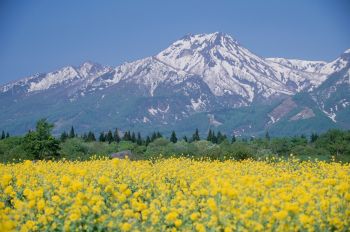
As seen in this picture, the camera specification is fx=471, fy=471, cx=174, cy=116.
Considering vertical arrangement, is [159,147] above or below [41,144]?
below

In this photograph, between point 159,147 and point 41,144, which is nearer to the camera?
point 41,144

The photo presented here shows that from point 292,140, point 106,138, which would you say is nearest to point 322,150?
point 292,140

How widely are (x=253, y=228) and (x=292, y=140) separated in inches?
4620

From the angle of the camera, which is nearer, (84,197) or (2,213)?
(2,213)

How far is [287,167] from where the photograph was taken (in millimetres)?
18906

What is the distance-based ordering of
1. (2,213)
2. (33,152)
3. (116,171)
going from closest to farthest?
(2,213)
(116,171)
(33,152)

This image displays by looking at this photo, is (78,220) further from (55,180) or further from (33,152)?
(33,152)

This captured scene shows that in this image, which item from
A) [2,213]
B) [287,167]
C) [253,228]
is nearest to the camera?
[253,228]

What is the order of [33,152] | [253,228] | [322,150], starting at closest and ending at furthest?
1. [253,228]
2. [33,152]
3. [322,150]

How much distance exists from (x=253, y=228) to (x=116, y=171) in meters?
7.45

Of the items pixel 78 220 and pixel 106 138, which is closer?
pixel 78 220

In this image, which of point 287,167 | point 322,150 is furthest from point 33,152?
point 322,150

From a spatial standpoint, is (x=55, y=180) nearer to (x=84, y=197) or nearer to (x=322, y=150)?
(x=84, y=197)

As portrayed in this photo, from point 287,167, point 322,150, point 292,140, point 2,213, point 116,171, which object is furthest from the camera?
point 292,140
